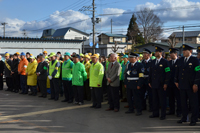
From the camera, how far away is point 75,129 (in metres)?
6.52

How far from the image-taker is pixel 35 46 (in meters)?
29.5

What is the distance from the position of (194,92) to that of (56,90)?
656 centimetres

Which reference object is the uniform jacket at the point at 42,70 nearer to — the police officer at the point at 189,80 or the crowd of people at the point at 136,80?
the crowd of people at the point at 136,80

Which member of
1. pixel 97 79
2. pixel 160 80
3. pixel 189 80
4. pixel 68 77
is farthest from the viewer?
pixel 68 77

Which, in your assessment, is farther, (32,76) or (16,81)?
(16,81)

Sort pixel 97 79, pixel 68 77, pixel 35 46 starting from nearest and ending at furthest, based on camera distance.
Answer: pixel 97 79 → pixel 68 77 → pixel 35 46

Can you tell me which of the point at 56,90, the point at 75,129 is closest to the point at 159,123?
the point at 75,129

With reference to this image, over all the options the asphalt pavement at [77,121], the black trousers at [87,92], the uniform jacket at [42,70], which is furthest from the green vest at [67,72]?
the uniform jacket at [42,70]

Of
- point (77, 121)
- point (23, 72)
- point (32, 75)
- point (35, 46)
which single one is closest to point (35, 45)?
point (35, 46)

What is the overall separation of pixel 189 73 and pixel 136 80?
190 centimetres

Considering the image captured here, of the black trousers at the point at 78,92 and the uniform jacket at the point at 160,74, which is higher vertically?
the uniform jacket at the point at 160,74

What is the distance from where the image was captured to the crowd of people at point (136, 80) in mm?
6871

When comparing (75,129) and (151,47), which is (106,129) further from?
(151,47)

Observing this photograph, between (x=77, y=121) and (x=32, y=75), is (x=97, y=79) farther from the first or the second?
(x=32, y=75)
